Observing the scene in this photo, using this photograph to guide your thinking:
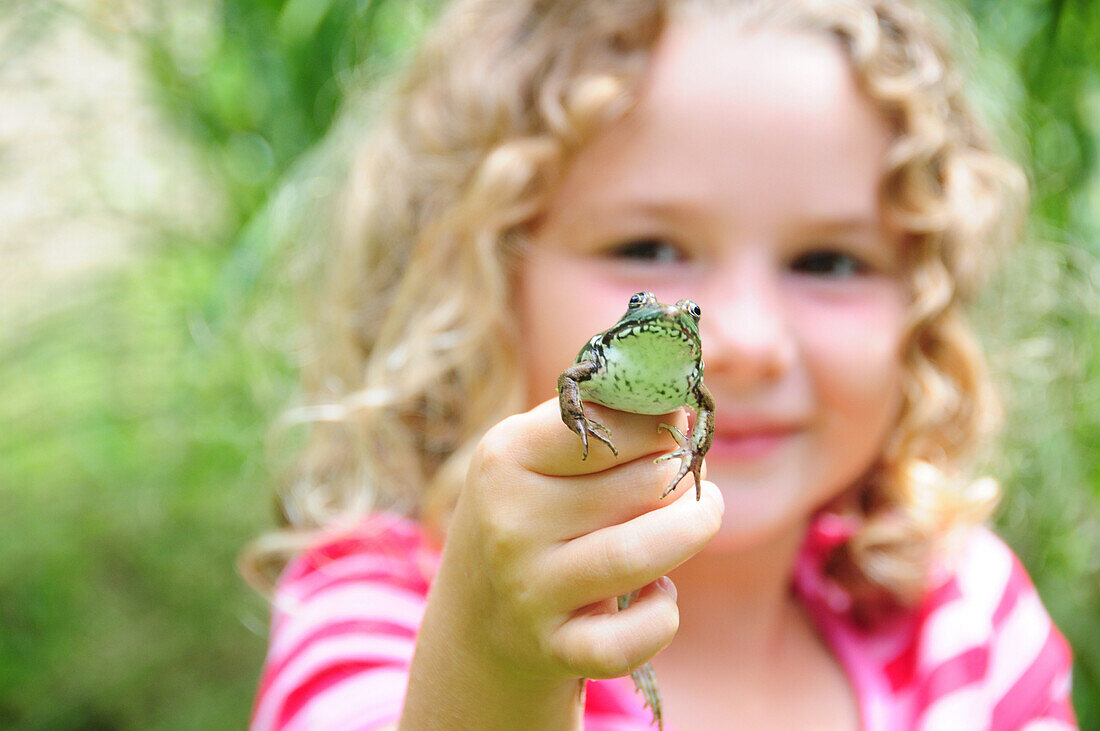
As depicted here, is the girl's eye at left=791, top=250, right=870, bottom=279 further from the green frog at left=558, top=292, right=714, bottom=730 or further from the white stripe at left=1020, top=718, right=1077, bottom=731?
the white stripe at left=1020, top=718, right=1077, bottom=731

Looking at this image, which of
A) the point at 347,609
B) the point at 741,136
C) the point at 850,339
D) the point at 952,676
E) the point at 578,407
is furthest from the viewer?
the point at 952,676

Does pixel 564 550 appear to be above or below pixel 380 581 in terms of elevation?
below

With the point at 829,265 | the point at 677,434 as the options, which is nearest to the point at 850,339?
the point at 829,265

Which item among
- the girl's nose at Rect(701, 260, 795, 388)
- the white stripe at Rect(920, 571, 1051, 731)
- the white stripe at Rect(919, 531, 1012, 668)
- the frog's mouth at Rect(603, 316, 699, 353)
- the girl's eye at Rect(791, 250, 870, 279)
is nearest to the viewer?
the frog's mouth at Rect(603, 316, 699, 353)

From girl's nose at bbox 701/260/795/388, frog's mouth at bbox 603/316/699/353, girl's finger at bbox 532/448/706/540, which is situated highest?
girl's nose at bbox 701/260/795/388

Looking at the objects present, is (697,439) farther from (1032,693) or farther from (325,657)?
(1032,693)

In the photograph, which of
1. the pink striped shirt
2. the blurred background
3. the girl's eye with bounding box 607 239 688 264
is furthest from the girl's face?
the blurred background

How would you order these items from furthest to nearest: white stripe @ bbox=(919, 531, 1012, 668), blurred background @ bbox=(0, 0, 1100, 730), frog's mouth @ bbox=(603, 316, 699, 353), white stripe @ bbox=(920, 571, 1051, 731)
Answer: blurred background @ bbox=(0, 0, 1100, 730), white stripe @ bbox=(919, 531, 1012, 668), white stripe @ bbox=(920, 571, 1051, 731), frog's mouth @ bbox=(603, 316, 699, 353)
